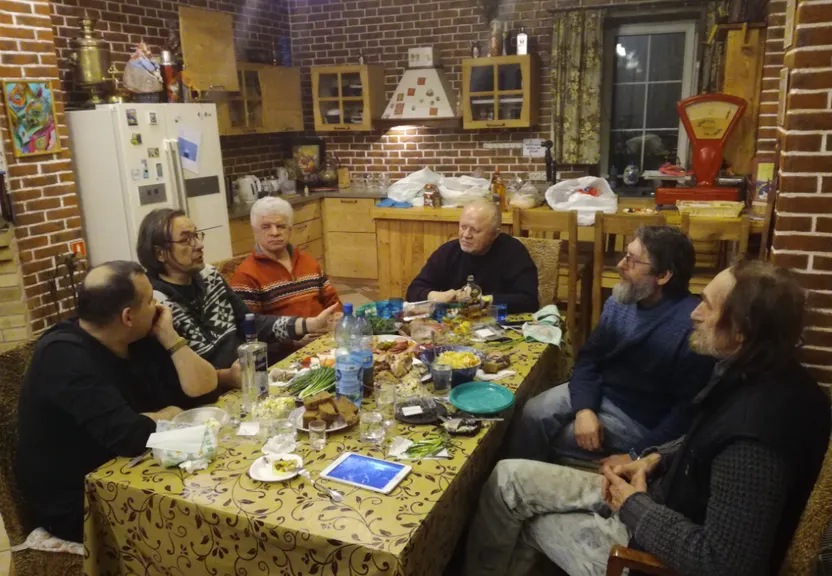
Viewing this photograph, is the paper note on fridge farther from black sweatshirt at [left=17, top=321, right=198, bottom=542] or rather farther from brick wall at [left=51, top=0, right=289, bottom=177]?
black sweatshirt at [left=17, top=321, right=198, bottom=542]

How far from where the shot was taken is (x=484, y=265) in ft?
9.91

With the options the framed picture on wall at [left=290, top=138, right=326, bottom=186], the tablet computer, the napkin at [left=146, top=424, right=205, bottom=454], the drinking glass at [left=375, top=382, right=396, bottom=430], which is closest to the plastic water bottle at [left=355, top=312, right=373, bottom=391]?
the drinking glass at [left=375, top=382, right=396, bottom=430]

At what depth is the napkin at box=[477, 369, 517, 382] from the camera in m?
2.02

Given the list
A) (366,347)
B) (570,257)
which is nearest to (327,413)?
(366,347)

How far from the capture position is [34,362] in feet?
5.37

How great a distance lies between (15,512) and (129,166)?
104 inches

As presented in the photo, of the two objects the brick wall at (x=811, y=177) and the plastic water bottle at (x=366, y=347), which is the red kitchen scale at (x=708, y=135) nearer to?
the brick wall at (x=811, y=177)

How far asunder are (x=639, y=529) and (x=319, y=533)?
711 mm

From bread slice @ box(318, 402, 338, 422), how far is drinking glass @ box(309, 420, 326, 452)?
0.8 inches

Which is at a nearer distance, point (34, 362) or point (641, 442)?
point (34, 362)

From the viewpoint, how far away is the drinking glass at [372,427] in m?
1.65

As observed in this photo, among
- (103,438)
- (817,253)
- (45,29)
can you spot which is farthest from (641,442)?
(45,29)

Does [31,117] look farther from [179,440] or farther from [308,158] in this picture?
[308,158]

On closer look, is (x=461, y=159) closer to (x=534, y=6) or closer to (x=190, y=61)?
(x=534, y=6)
